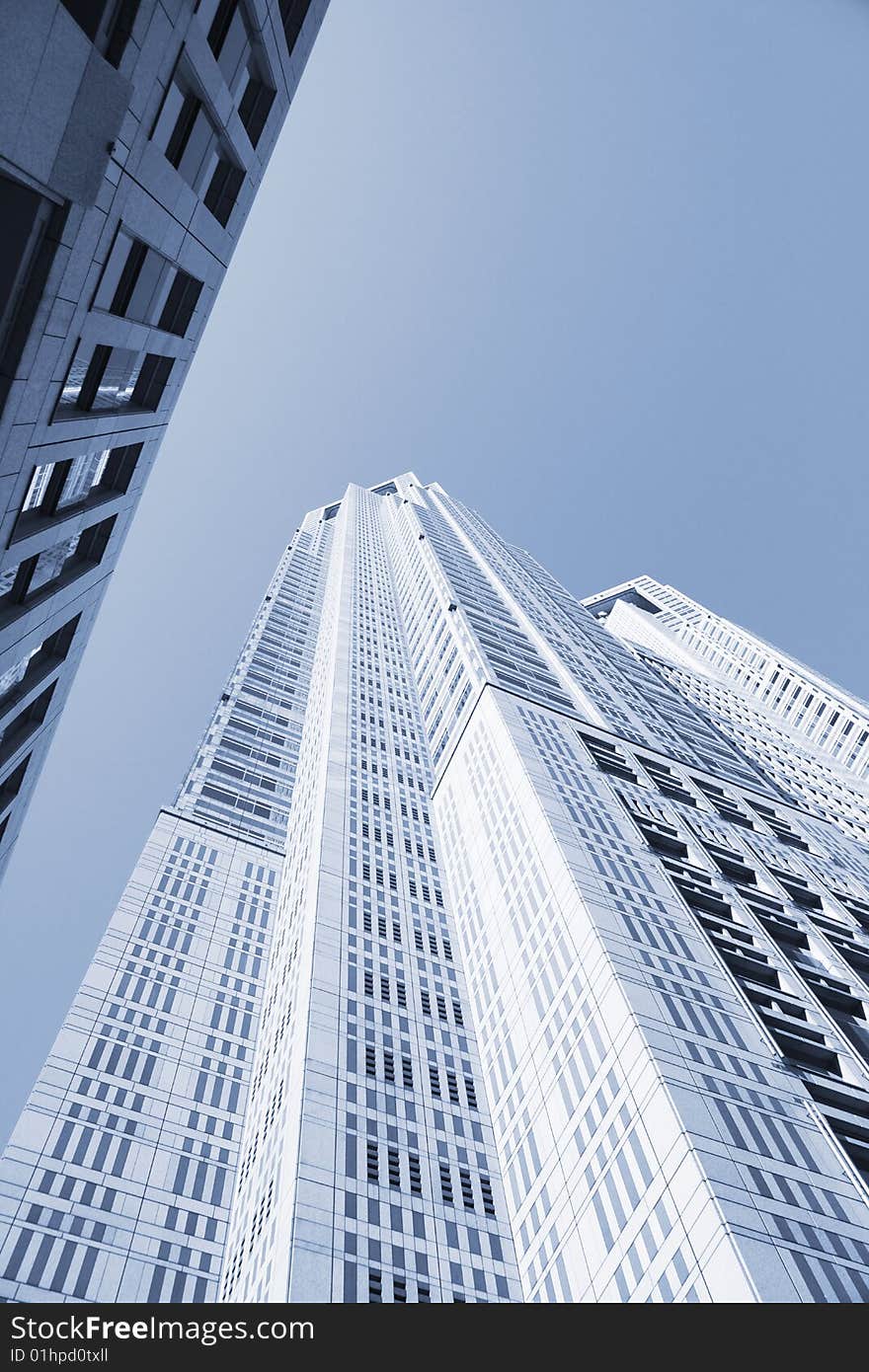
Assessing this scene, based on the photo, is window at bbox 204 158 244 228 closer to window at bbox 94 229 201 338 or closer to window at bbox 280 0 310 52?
window at bbox 94 229 201 338

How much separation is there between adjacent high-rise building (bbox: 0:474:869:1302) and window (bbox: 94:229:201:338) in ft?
144

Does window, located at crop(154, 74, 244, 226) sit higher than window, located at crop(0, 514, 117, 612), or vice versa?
window, located at crop(154, 74, 244, 226)

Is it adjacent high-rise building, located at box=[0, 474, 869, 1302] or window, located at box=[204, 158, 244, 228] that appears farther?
adjacent high-rise building, located at box=[0, 474, 869, 1302]

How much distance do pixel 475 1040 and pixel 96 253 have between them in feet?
241

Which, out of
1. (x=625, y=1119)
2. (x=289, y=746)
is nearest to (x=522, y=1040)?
(x=625, y=1119)

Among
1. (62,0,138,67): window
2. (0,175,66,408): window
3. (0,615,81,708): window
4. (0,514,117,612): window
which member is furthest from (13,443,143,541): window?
(62,0,138,67): window

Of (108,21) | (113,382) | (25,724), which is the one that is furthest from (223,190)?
(25,724)

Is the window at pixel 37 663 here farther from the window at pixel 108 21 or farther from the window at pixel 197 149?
the window at pixel 108 21

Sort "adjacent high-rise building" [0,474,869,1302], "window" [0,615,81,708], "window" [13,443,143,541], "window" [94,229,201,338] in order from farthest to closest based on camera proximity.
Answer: "adjacent high-rise building" [0,474,869,1302] < "window" [0,615,81,708] < "window" [13,443,143,541] < "window" [94,229,201,338]

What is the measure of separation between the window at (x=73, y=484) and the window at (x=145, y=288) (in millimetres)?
3927

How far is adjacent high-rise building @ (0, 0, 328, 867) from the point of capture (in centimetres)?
1598

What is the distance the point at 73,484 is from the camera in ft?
88.6

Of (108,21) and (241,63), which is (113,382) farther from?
(108,21)
